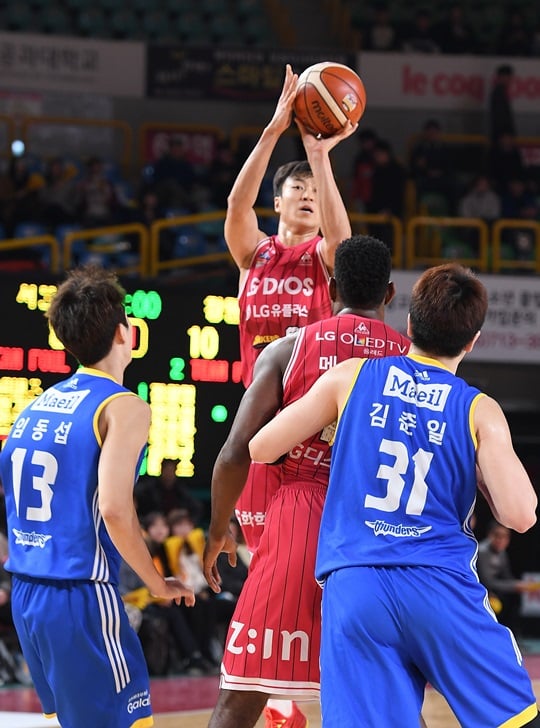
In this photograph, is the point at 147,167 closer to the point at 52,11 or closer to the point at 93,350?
the point at 52,11

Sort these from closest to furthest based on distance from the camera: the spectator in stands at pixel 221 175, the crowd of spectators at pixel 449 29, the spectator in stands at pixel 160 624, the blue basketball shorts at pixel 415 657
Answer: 1. the blue basketball shorts at pixel 415 657
2. the spectator in stands at pixel 160 624
3. the spectator in stands at pixel 221 175
4. the crowd of spectators at pixel 449 29

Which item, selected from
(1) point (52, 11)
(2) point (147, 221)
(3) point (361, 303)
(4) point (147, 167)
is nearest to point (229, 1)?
(1) point (52, 11)

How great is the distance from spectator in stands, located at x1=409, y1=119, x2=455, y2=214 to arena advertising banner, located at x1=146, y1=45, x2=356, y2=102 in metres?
1.31

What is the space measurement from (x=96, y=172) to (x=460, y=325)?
10.8 metres

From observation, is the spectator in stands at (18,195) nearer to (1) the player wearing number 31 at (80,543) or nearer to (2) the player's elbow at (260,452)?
(1) the player wearing number 31 at (80,543)

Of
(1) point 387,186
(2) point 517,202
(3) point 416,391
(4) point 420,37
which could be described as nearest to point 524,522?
(3) point 416,391

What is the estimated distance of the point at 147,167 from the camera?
14.8m

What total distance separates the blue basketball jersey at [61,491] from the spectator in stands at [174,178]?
10.2 meters

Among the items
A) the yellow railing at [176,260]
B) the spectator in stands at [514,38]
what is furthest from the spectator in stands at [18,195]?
the spectator in stands at [514,38]

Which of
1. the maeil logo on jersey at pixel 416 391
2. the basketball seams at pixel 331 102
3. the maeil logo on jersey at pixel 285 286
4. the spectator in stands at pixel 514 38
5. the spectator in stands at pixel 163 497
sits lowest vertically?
the spectator in stands at pixel 163 497

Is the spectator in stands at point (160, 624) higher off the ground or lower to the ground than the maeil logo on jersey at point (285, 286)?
lower

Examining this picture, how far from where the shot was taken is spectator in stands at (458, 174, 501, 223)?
14.9 metres

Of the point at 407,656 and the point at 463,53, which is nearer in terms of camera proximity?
the point at 407,656

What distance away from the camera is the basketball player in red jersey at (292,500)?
4.07 meters
